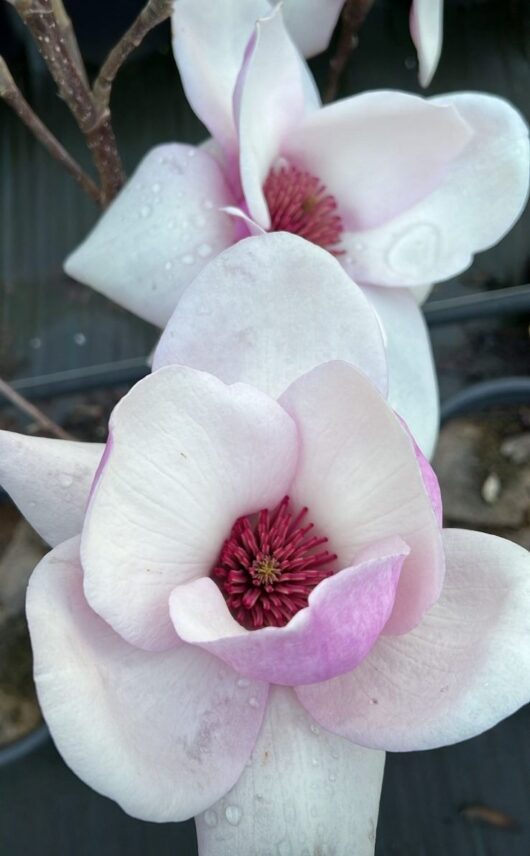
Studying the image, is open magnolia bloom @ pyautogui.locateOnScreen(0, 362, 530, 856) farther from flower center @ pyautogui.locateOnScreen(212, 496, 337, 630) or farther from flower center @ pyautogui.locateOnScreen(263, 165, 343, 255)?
flower center @ pyautogui.locateOnScreen(263, 165, 343, 255)

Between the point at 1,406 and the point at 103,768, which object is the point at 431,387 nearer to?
the point at 103,768

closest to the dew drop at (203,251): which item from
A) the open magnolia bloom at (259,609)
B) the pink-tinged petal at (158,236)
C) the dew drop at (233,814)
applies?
the pink-tinged petal at (158,236)

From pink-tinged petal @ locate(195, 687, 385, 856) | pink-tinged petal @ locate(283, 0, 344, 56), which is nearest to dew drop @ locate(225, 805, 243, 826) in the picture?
pink-tinged petal @ locate(195, 687, 385, 856)

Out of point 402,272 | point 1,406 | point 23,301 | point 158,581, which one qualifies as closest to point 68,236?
point 23,301

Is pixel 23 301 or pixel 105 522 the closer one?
pixel 105 522

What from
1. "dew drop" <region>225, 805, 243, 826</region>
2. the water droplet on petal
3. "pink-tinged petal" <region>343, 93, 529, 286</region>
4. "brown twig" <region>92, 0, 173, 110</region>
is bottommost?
the water droplet on petal

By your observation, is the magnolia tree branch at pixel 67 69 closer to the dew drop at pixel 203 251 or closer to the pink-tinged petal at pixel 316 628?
the dew drop at pixel 203 251
